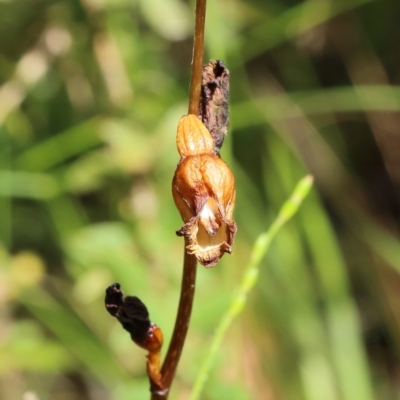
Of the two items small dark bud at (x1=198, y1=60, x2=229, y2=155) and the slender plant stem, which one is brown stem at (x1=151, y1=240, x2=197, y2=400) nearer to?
the slender plant stem

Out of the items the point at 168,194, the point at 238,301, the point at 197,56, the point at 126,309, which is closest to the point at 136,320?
the point at 126,309

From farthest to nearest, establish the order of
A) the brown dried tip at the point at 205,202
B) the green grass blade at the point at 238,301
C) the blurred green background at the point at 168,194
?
1. the blurred green background at the point at 168,194
2. the green grass blade at the point at 238,301
3. the brown dried tip at the point at 205,202

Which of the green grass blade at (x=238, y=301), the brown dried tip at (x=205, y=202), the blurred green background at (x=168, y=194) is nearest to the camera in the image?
the brown dried tip at (x=205, y=202)

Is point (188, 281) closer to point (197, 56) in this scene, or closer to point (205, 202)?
point (205, 202)

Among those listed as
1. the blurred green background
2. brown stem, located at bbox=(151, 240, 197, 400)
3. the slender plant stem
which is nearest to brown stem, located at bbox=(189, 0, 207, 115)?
the slender plant stem

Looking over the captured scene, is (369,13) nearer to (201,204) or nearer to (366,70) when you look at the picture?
(366,70)

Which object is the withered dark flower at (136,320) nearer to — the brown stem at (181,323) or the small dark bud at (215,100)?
the brown stem at (181,323)

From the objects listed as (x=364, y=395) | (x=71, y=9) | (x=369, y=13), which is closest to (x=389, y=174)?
(x=369, y=13)

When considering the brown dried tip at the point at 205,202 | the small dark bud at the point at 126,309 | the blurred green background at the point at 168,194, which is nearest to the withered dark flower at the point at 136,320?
the small dark bud at the point at 126,309
